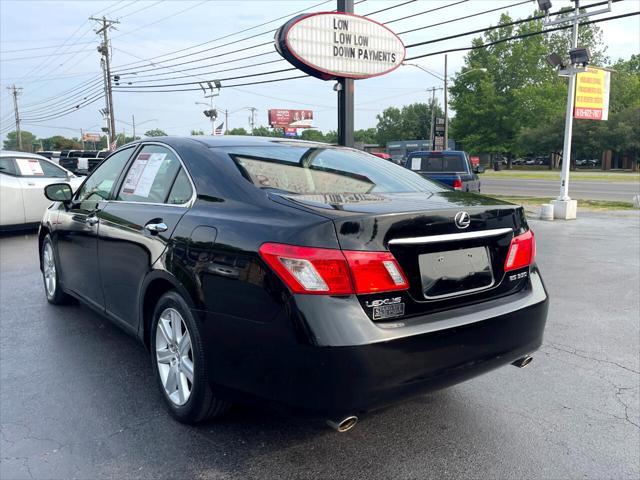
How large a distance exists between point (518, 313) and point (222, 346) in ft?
4.91

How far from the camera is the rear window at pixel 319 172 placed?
9.87 feet

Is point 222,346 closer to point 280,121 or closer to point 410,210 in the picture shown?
point 410,210

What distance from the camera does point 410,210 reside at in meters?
2.51

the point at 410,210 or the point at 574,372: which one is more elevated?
the point at 410,210

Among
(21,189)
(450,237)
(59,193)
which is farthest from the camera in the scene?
(21,189)

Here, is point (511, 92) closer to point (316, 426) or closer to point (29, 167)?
point (29, 167)

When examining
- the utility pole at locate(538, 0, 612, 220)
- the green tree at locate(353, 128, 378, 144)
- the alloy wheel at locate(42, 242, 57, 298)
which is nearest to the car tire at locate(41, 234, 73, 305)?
the alloy wheel at locate(42, 242, 57, 298)

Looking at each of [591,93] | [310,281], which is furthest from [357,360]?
[591,93]

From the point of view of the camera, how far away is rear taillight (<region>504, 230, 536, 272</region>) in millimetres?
2867

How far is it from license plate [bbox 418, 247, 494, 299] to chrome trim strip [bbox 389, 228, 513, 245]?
6 cm

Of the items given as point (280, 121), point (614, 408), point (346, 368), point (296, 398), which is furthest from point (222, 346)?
point (280, 121)

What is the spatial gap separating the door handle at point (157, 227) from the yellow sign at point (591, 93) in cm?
1479

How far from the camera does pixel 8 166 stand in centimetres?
994

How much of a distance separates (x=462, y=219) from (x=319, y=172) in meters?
1.03
